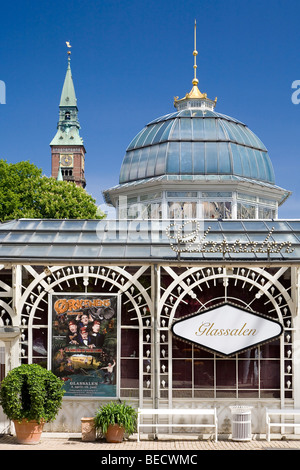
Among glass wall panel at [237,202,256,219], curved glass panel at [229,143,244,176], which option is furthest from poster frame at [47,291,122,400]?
curved glass panel at [229,143,244,176]

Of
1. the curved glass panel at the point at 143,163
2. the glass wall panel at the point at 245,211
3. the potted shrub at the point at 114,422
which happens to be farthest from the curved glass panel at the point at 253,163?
the potted shrub at the point at 114,422

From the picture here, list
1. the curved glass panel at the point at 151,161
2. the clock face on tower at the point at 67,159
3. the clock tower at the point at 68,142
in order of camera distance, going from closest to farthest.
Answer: the curved glass panel at the point at 151,161
the clock tower at the point at 68,142
the clock face on tower at the point at 67,159

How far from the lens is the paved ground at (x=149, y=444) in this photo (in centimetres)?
1471

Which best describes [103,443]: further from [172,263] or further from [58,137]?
[58,137]

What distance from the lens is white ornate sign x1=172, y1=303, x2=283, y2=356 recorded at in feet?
53.6

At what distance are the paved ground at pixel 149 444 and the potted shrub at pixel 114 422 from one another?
0.73 ft

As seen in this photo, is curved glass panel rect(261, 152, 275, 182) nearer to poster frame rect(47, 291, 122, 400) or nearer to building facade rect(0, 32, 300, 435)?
building facade rect(0, 32, 300, 435)

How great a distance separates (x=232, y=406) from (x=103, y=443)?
3065 mm

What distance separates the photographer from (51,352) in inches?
651

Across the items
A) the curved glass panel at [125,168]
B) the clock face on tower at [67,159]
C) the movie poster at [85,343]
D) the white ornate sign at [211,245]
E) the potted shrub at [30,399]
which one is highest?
the clock face on tower at [67,159]

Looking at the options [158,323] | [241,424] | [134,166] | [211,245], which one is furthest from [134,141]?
[241,424]

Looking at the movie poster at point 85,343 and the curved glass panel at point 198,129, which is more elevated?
the curved glass panel at point 198,129

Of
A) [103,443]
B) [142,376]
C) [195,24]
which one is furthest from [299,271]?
[195,24]

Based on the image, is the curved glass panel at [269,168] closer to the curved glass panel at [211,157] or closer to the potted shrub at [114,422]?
the curved glass panel at [211,157]
